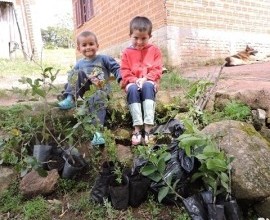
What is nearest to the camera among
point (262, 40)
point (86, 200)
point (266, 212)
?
point (266, 212)

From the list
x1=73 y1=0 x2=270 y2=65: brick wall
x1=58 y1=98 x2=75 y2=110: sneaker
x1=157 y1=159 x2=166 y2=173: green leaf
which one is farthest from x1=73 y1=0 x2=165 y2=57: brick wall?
x1=157 y1=159 x2=166 y2=173: green leaf

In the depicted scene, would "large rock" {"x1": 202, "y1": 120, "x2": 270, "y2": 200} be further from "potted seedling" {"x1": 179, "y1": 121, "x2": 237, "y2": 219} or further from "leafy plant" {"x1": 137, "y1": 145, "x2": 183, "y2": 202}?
"leafy plant" {"x1": 137, "y1": 145, "x2": 183, "y2": 202}

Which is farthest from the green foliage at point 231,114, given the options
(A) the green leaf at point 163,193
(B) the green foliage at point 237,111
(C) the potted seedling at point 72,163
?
(C) the potted seedling at point 72,163

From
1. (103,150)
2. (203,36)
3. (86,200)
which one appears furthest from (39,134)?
(203,36)

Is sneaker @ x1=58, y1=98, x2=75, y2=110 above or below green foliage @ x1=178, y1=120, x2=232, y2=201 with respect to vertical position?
above

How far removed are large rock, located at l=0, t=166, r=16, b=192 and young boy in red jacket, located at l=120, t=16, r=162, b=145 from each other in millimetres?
1166

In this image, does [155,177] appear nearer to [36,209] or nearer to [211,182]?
[211,182]

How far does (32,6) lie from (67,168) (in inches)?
448

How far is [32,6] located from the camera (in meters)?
13.0

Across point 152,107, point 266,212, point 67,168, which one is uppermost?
point 152,107

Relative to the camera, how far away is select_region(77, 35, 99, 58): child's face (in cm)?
363

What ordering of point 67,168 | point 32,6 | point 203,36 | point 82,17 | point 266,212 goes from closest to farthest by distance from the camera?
point 266,212
point 67,168
point 203,36
point 82,17
point 32,6

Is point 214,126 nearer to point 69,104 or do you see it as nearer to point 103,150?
point 103,150

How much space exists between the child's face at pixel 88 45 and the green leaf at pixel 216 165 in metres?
1.90
